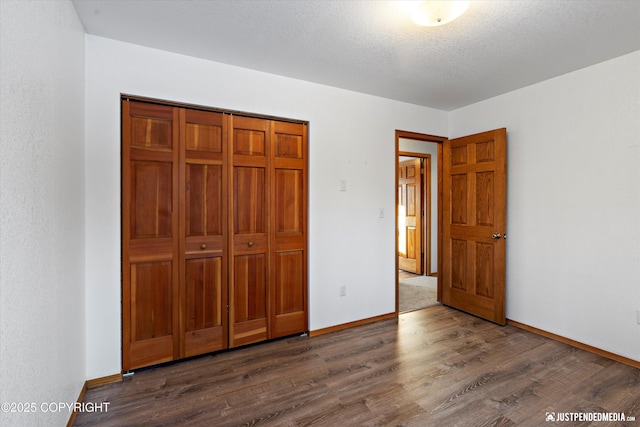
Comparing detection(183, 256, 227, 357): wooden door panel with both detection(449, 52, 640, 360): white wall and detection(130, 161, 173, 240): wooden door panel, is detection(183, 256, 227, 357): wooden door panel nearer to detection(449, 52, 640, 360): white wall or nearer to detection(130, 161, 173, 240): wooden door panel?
detection(130, 161, 173, 240): wooden door panel

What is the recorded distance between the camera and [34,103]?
131cm

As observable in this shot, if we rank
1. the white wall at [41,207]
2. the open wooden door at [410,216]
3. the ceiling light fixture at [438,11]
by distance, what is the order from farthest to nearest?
the open wooden door at [410,216], the ceiling light fixture at [438,11], the white wall at [41,207]

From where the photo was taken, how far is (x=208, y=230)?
2578 millimetres

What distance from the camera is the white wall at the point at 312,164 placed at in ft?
7.09

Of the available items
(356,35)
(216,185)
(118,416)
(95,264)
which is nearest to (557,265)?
(356,35)

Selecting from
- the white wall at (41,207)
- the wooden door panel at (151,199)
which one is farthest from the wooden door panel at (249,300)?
the white wall at (41,207)

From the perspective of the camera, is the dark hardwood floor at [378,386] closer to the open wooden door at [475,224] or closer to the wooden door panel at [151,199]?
the open wooden door at [475,224]

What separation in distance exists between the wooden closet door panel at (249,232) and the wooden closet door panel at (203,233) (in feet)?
0.29

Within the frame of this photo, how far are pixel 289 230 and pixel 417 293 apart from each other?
2.50 meters

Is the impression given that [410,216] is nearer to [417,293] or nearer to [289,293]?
[417,293]

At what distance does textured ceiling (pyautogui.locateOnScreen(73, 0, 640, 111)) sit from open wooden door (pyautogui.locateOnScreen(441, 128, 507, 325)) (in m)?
0.85

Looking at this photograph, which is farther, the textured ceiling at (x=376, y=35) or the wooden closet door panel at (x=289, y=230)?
the wooden closet door panel at (x=289, y=230)

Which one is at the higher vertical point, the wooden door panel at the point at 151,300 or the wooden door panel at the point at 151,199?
the wooden door panel at the point at 151,199

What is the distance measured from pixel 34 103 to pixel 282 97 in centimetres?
188
